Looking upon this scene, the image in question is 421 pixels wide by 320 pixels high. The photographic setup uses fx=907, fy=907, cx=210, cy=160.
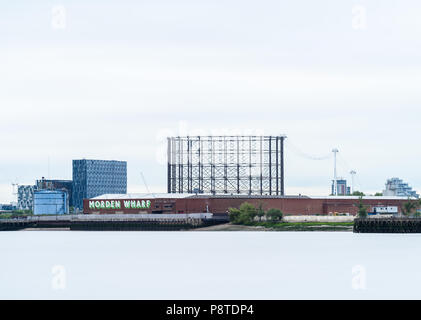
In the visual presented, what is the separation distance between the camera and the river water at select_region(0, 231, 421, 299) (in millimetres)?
66562

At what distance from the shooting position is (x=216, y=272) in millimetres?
82062

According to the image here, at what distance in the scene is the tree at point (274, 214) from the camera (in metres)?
178

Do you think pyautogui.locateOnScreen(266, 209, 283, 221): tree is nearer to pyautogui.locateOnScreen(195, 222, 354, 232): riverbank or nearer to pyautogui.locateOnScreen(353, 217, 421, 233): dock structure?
pyautogui.locateOnScreen(195, 222, 354, 232): riverbank

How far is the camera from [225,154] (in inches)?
7697

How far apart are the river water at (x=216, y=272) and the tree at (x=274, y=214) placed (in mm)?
52816

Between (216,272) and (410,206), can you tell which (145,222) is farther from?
(216,272)

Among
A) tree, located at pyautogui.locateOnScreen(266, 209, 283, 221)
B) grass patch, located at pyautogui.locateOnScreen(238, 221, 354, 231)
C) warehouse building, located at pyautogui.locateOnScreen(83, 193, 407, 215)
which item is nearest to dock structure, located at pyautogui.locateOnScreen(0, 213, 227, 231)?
warehouse building, located at pyautogui.locateOnScreen(83, 193, 407, 215)

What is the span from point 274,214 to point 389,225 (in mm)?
28089

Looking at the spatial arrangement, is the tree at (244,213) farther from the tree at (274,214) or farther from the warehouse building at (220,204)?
the warehouse building at (220,204)

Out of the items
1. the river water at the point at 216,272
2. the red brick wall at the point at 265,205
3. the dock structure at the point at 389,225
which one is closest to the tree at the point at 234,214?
the red brick wall at the point at 265,205

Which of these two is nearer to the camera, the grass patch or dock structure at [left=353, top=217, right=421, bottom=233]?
dock structure at [left=353, top=217, right=421, bottom=233]

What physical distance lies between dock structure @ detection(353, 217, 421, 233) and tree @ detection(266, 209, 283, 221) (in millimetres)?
23678

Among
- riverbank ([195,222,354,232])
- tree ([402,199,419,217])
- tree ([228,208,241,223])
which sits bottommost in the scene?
riverbank ([195,222,354,232])

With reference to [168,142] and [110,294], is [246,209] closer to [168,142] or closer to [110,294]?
[168,142]
